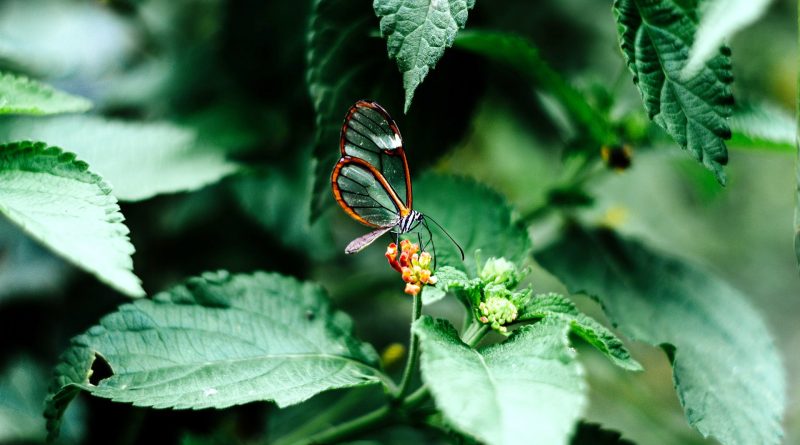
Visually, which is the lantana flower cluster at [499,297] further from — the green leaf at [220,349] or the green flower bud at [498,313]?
the green leaf at [220,349]

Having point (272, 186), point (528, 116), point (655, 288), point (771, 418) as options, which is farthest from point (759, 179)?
point (272, 186)

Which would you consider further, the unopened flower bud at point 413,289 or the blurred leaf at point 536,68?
the blurred leaf at point 536,68

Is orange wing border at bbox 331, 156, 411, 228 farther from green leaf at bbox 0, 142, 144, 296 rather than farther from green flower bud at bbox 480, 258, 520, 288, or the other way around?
green leaf at bbox 0, 142, 144, 296

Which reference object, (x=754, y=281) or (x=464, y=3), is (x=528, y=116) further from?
(x=754, y=281)

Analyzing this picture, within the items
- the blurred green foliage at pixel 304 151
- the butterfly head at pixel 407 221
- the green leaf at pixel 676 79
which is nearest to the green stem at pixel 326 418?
the blurred green foliage at pixel 304 151

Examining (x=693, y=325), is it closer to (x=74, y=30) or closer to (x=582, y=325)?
(x=582, y=325)
